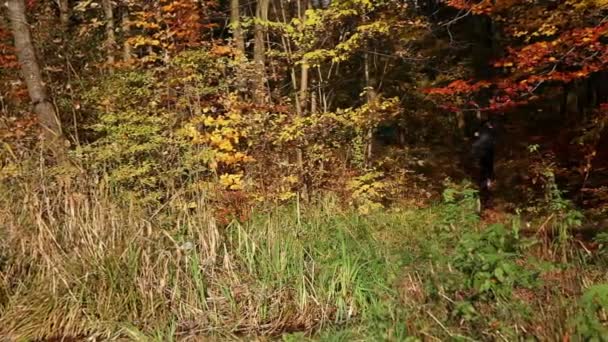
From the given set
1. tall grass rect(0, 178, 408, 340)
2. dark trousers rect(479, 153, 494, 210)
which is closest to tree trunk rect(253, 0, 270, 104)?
dark trousers rect(479, 153, 494, 210)

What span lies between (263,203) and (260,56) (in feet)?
21.8

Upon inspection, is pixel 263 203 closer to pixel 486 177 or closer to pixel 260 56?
pixel 260 56

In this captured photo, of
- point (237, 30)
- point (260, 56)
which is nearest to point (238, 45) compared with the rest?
point (237, 30)

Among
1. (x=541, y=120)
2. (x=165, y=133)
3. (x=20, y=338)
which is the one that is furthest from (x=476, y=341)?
(x=541, y=120)

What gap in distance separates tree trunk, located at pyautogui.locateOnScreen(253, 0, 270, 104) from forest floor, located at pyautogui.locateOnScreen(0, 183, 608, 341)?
20.1 ft

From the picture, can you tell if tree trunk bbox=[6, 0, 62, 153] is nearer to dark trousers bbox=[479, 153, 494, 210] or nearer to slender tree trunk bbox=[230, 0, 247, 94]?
slender tree trunk bbox=[230, 0, 247, 94]

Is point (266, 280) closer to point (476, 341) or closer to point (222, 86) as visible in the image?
point (476, 341)

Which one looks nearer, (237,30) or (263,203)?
(263,203)

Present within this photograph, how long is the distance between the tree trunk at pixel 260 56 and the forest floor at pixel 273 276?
20.1 ft

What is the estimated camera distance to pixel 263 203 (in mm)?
6527

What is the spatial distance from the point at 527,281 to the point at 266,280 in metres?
2.22

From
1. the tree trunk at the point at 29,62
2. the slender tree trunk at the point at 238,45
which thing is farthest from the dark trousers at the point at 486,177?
the tree trunk at the point at 29,62

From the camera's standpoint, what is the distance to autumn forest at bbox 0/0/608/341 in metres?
4.21

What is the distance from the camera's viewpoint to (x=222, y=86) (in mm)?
11141
